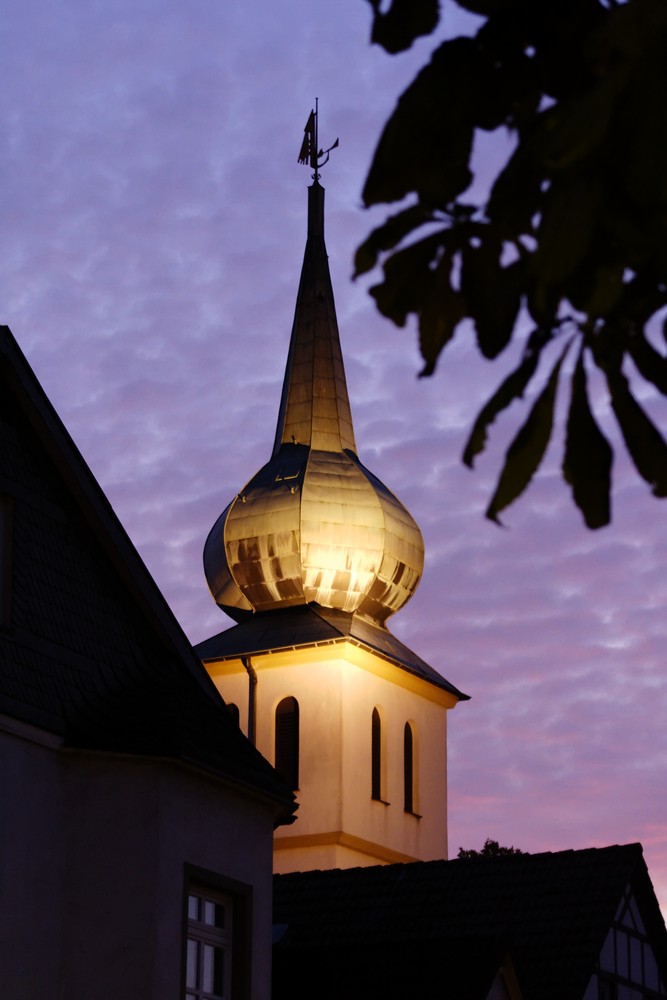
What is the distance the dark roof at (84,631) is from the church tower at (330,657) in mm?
25456

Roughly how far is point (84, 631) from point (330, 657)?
28680 millimetres

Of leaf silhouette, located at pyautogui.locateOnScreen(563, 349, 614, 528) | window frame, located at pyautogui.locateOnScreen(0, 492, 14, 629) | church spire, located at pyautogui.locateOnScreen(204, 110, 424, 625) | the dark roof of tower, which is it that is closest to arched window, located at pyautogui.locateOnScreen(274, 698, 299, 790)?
church spire, located at pyautogui.locateOnScreen(204, 110, 424, 625)

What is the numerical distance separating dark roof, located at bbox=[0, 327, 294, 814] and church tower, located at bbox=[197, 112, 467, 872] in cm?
2546

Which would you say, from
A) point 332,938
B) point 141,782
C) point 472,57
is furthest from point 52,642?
point 472,57

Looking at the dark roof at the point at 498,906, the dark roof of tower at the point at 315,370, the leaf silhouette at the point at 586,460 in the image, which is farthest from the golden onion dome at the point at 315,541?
the leaf silhouette at the point at 586,460

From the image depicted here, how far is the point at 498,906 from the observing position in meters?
26.0

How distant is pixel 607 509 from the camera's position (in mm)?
3658

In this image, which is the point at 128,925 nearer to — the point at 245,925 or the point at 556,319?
the point at 245,925

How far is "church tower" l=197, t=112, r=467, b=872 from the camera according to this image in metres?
43.9

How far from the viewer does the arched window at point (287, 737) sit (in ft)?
146

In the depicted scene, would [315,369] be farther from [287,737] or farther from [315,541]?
[287,737]

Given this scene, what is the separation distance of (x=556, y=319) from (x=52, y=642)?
41.0ft

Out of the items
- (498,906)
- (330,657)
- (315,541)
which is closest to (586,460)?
(498,906)

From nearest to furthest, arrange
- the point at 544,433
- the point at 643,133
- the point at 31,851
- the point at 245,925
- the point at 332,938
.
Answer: the point at 643,133, the point at 544,433, the point at 31,851, the point at 245,925, the point at 332,938
